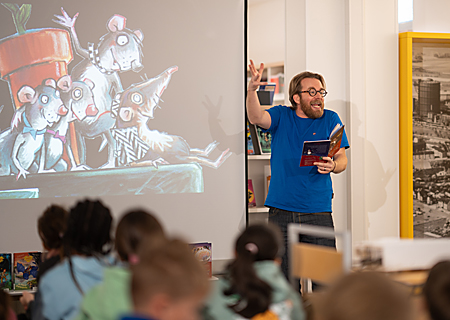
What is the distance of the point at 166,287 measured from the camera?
119cm

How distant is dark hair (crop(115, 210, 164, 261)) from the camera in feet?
5.98

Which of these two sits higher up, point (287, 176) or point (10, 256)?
point (287, 176)

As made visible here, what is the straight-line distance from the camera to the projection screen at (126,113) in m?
3.37

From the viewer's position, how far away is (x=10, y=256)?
3.32 m

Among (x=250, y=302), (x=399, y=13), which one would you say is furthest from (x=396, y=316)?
(x=399, y=13)

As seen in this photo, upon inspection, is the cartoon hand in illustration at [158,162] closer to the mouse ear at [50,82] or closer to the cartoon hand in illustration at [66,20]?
the mouse ear at [50,82]

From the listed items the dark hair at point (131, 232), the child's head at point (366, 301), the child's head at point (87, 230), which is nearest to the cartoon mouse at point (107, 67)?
the child's head at point (87, 230)

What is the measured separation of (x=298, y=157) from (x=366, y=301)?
2.31 meters

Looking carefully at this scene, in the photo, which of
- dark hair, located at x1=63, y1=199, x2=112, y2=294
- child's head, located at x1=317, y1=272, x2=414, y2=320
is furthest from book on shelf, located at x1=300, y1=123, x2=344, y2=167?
child's head, located at x1=317, y1=272, x2=414, y2=320

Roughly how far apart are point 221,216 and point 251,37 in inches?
147

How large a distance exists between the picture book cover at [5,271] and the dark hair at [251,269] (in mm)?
2119

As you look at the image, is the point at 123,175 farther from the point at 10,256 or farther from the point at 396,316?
the point at 396,316

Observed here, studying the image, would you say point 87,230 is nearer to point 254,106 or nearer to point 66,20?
point 254,106

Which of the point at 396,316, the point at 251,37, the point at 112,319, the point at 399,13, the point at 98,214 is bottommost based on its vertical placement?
the point at 112,319
